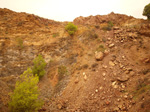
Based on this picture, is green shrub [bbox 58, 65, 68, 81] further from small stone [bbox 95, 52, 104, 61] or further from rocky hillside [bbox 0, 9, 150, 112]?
small stone [bbox 95, 52, 104, 61]

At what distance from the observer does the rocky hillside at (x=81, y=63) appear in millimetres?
9289

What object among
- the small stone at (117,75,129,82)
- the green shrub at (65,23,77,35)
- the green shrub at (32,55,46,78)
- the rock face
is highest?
the rock face

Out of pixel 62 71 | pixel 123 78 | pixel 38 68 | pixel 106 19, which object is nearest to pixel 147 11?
pixel 106 19

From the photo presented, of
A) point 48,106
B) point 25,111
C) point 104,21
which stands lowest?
point 48,106

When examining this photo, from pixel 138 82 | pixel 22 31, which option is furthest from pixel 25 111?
pixel 22 31

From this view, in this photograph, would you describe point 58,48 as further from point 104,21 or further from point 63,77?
point 104,21

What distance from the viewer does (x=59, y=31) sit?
2014cm

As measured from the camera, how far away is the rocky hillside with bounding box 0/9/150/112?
30.5ft

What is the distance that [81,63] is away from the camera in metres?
14.9

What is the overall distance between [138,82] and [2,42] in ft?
68.1

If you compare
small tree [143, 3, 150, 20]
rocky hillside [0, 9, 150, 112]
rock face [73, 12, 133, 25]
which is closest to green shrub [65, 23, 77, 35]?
rocky hillside [0, 9, 150, 112]

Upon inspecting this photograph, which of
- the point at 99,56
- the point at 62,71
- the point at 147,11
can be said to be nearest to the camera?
the point at 99,56

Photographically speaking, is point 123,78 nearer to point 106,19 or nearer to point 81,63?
point 81,63

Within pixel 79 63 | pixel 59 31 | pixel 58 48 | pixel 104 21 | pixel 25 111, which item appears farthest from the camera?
pixel 104 21
